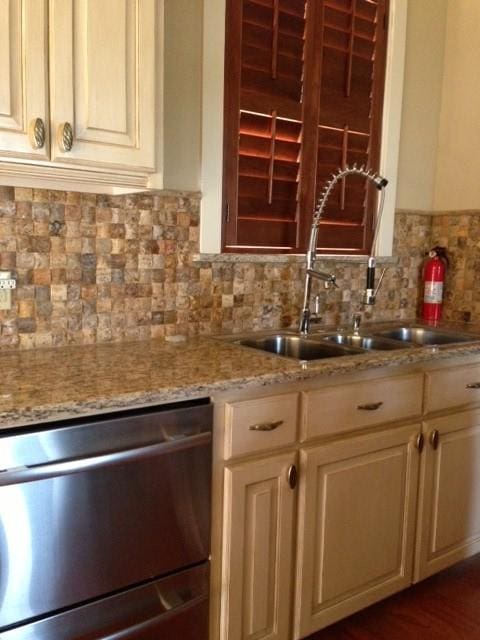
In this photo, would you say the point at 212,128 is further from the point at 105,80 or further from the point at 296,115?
the point at 105,80

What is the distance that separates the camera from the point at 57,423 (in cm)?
131

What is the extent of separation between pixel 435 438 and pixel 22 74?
5.62 feet

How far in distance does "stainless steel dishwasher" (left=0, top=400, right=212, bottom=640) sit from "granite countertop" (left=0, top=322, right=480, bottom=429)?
5cm

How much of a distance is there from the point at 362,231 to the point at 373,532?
1351mm

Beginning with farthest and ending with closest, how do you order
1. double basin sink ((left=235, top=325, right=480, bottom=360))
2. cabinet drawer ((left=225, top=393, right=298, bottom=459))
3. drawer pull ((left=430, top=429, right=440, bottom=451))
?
1. double basin sink ((left=235, top=325, right=480, bottom=360))
2. drawer pull ((left=430, top=429, right=440, bottom=451))
3. cabinet drawer ((left=225, top=393, right=298, bottom=459))

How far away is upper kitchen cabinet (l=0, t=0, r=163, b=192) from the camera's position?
1.44 meters

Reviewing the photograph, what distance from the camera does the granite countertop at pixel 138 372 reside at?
4.31ft

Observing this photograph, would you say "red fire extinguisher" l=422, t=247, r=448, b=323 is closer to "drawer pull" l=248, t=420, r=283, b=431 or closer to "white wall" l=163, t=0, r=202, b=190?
"white wall" l=163, t=0, r=202, b=190

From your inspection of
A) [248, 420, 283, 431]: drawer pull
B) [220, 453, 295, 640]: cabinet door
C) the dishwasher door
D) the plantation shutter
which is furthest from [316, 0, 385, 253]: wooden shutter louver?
the dishwasher door

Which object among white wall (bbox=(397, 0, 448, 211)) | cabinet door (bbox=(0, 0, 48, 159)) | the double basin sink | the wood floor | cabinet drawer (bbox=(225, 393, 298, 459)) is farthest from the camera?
white wall (bbox=(397, 0, 448, 211))

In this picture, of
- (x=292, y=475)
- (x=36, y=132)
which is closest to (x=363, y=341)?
(x=292, y=475)

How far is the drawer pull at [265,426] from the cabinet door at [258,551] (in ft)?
0.31

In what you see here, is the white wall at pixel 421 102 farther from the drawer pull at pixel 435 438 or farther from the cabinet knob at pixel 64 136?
the cabinet knob at pixel 64 136

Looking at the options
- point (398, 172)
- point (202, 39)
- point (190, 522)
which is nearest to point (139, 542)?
point (190, 522)
